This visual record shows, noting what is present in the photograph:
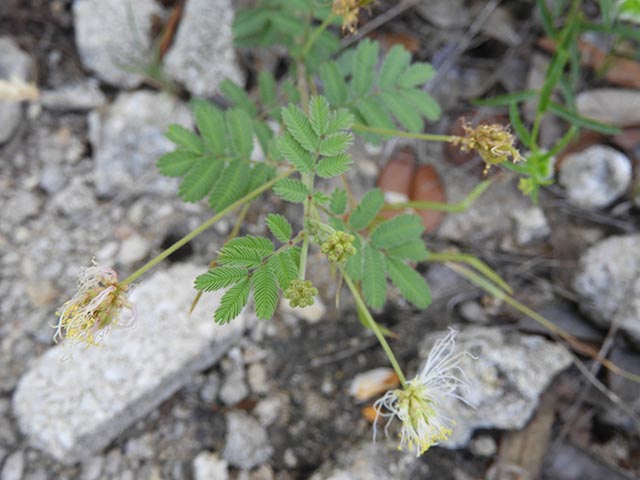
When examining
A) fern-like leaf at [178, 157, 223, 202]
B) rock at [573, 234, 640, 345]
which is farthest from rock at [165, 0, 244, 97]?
rock at [573, 234, 640, 345]

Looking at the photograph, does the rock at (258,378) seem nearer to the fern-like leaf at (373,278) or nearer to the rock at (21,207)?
the fern-like leaf at (373,278)

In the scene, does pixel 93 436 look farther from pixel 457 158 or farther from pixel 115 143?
pixel 457 158

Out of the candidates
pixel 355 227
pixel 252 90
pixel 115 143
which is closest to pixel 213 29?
pixel 252 90

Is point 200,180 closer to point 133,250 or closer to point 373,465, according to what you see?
point 133,250

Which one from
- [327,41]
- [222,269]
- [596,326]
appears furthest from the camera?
[596,326]

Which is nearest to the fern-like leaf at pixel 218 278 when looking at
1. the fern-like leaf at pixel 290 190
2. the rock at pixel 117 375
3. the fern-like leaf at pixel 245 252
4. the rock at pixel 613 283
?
the fern-like leaf at pixel 245 252

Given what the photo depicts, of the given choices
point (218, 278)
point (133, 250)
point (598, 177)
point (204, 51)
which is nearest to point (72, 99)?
point (204, 51)
